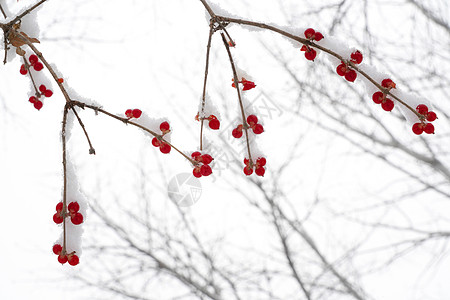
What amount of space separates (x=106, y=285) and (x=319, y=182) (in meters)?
2.97

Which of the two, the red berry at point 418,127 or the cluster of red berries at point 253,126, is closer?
the red berry at point 418,127

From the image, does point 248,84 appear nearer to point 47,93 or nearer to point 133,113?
point 133,113

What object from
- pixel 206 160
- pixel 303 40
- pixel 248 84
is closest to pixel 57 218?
pixel 206 160

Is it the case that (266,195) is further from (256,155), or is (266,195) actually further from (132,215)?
(256,155)

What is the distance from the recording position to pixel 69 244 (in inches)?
41.5

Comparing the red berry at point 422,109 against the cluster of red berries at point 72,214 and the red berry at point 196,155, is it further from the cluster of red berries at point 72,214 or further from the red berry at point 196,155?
the cluster of red berries at point 72,214

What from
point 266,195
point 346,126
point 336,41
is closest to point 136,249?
point 266,195

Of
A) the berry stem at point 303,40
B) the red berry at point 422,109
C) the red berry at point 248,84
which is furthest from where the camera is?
the red berry at point 248,84

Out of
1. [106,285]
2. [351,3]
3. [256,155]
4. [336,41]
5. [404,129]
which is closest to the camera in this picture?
[336,41]

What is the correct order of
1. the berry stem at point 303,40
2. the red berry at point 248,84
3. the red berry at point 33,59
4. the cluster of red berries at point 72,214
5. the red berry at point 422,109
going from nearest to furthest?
the berry stem at point 303,40, the red berry at point 422,109, the cluster of red berries at point 72,214, the red berry at point 248,84, the red berry at point 33,59

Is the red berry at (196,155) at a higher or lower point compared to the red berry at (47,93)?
lower

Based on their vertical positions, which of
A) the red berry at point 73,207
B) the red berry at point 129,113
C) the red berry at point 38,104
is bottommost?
the red berry at point 73,207

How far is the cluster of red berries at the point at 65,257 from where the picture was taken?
101cm

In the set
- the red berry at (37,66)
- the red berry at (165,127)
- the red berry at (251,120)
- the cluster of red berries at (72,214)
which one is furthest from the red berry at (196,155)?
the red berry at (37,66)
